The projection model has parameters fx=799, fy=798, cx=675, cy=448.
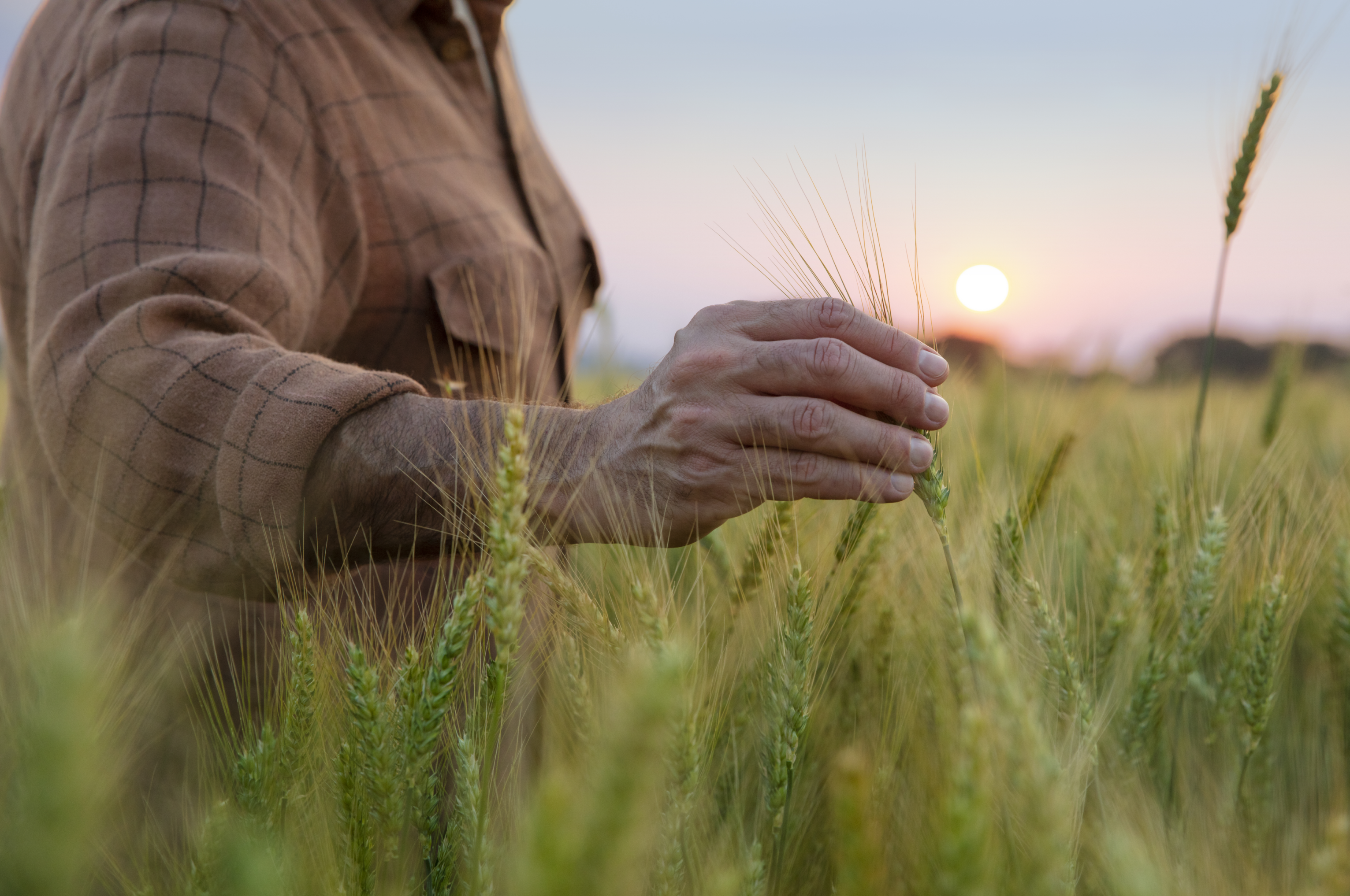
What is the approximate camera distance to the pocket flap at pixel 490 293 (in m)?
1.45

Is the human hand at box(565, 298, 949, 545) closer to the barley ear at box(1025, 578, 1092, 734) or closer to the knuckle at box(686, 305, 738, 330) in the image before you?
the knuckle at box(686, 305, 738, 330)

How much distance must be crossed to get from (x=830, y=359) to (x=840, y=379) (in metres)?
0.02

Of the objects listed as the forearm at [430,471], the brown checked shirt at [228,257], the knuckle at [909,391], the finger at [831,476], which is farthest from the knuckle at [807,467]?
the brown checked shirt at [228,257]

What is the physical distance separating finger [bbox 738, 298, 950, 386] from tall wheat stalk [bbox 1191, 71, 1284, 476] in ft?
2.19

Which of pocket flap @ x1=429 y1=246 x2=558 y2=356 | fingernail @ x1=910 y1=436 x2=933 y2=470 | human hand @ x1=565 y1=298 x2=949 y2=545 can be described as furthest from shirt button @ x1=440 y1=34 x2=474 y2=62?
fingernail @ x1=910 y1=436 x2=933 y2=470

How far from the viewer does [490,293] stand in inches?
60.4

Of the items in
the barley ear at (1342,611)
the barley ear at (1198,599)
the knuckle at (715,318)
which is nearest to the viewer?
the knuckle at (715,318)

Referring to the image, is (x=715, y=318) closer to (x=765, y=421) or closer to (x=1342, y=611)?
(x=765, y=421)

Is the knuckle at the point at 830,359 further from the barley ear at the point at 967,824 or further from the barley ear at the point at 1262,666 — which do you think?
the barley ear at the point at 1262,666

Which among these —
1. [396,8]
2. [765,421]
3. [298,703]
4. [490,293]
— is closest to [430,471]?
[298,703]

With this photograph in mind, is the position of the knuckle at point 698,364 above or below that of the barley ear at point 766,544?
above

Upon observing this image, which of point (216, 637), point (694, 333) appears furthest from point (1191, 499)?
point (216, 637)

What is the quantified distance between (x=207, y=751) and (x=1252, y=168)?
1.72 metres

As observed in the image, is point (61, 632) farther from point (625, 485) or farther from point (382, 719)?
point (625, 485)
